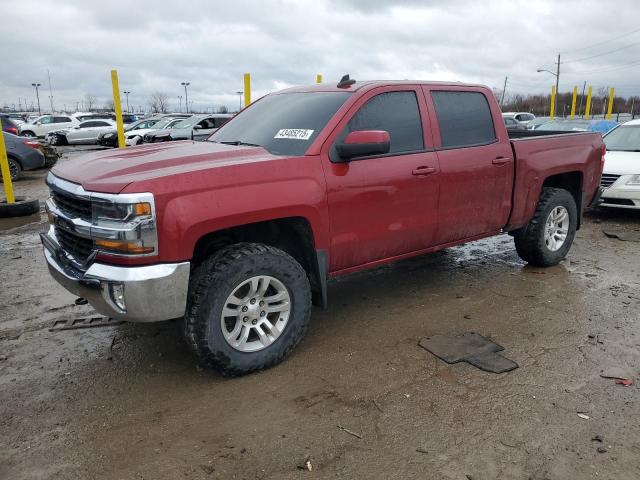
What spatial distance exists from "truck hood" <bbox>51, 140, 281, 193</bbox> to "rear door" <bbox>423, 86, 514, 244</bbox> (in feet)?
5.46

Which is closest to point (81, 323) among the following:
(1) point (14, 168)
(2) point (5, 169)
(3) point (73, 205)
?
(3) point (73, 205)

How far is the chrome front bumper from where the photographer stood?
300 cm

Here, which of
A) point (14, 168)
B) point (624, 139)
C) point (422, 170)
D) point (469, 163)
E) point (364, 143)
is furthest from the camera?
point (14, 168)

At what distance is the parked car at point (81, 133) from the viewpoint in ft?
94.7

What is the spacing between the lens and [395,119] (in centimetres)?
426

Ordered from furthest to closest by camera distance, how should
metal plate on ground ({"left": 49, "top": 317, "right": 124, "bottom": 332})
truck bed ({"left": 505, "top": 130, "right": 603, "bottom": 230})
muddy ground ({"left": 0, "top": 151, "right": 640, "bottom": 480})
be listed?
truck bed ({"left": 505, "top": 130, "right": 603, "bottom": 230})
metal plate on ground ({"left": 49, "top": 317, "right": 124, "bottom": 332})
muddy ground ({"left": 0, "top": 151, "right": 640, "bottom": 480})

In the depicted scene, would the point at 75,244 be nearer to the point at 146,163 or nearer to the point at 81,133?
the point at 146,163

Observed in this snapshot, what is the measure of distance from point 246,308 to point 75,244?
1.19 meters

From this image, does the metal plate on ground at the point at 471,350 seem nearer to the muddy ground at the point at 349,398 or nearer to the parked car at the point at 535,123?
the muddy ground at the point at 349,398

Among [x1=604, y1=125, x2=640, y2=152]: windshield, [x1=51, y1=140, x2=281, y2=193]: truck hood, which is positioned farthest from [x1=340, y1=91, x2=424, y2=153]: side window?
[x1=604, y1=125, x2=640, y2=152]: windshield

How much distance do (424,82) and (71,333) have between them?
3.65 m

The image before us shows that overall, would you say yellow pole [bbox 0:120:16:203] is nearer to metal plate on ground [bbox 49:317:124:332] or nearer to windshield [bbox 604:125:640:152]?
metal plate on ground [bbox 49:317:124:332]

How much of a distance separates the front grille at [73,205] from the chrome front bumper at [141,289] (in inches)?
13.9

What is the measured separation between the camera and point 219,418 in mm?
3068
